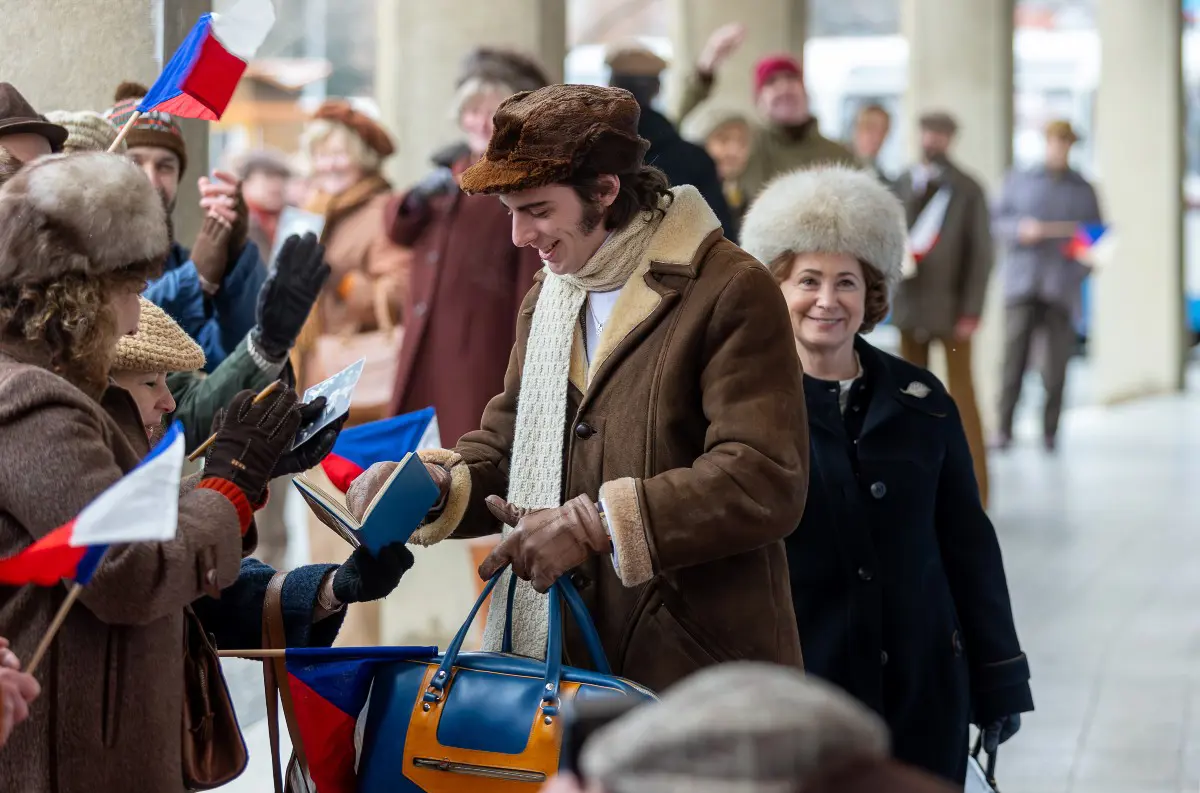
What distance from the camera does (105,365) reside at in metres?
2.50

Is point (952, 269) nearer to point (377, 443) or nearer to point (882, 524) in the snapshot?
point (882, 524)

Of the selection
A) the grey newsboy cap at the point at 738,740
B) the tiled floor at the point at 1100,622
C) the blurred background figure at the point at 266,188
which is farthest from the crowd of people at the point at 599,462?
the blurred background figure at the point at 266,188

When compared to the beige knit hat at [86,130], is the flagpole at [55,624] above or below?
below

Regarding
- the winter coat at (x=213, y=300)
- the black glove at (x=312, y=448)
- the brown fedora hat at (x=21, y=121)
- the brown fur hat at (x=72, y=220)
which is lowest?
the black glove at (x=312, y=448)

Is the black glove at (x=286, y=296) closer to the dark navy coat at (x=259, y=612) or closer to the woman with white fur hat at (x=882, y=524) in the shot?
the dark navy coat at (x=259, y=612)

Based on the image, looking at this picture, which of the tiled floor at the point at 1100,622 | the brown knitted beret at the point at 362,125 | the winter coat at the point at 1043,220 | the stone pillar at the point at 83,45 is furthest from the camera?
the winter coat at the point at 1043,220

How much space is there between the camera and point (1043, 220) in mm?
13703

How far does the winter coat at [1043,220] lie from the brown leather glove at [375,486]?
424 inches

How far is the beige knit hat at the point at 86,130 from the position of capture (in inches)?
151

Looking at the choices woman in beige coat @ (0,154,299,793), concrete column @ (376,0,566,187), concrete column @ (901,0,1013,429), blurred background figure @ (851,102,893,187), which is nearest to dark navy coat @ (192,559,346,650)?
woman in beige coat @ (0,154,299,793)

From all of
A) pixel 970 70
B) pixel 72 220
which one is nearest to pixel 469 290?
pixel 72 220

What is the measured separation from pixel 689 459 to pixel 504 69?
3.31m

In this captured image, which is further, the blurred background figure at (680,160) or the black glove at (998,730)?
the blurred background figure at (680,160)

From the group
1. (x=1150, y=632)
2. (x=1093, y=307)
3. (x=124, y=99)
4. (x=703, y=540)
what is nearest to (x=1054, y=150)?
(x=1093, y=307)
